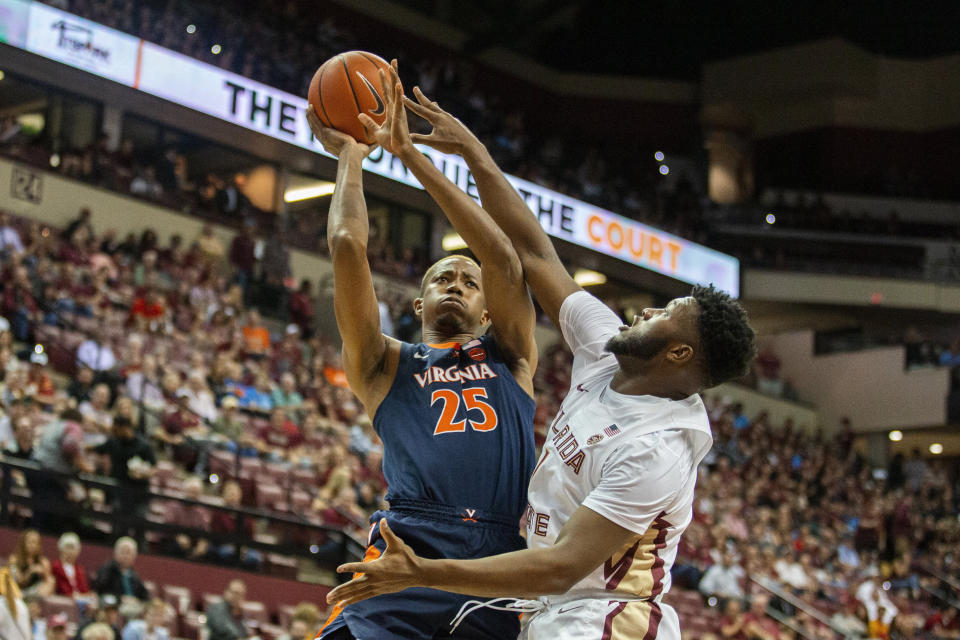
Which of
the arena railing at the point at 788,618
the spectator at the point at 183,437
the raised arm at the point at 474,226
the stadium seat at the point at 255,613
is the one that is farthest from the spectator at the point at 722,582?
the raised arm at the point at 474,226

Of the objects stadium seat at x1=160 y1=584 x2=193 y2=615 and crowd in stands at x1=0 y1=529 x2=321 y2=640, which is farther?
stadium seat at x1=160 y1=584 x2=193 y2=615

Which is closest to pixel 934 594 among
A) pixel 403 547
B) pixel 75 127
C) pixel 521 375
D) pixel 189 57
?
pixel 189 57

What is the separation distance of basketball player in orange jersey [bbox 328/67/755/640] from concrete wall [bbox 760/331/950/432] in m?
24.3

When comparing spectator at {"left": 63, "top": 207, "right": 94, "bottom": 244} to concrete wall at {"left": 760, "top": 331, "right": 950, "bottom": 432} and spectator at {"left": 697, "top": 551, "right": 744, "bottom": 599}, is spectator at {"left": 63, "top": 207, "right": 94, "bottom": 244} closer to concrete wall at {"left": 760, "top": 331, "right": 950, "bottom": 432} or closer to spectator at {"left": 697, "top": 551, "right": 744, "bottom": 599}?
spectator at {"left": 697, "top": 551, "right": 744, "bottom": 599}

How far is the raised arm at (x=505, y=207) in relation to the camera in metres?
3.85

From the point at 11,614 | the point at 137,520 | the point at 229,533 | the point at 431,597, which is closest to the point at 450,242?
the point at 229,533

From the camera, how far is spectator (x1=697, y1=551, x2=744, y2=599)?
13539 mm

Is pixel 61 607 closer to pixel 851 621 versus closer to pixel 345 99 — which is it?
pixel 345 99

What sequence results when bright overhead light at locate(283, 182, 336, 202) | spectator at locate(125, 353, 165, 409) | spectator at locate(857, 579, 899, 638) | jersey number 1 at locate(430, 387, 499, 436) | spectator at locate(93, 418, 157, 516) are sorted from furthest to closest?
1. bright overhead light at locate(283, 182, 336, 202)
2. spectator at locate(857, 579, 899, 638)
3. spectator at locate(125, 353, 165, 409)
4. spectator at locate(93, 418, 157, 516)
5. jersey number 1 at locate(430, 387, 499, 436)

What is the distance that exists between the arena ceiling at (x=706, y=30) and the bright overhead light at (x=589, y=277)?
276 inches

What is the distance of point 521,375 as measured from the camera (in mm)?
4023

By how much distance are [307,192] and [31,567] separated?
1267 centimetres

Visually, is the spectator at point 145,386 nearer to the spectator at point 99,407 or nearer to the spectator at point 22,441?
the spectator at point 99,407

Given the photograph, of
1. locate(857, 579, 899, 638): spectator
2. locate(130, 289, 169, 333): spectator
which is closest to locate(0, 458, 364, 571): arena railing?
locate(130, 289, 169, 333): spectator
